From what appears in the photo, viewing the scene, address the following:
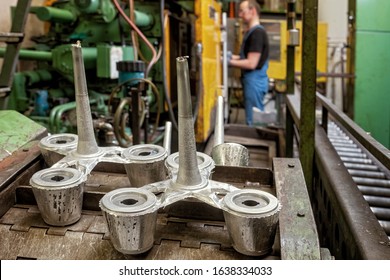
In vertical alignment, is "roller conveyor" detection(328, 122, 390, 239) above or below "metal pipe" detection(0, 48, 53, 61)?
below

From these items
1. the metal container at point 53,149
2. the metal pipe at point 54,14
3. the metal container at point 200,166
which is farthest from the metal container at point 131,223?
the metal pipe at point 54,14

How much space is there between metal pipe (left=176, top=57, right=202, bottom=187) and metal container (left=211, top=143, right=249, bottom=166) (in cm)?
25

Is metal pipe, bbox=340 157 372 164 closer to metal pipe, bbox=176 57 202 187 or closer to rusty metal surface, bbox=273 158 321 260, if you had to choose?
rusty metal surface, bbox=273 158 321 260

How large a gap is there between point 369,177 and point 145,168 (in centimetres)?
112

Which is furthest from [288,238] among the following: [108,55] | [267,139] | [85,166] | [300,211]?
[267,139]

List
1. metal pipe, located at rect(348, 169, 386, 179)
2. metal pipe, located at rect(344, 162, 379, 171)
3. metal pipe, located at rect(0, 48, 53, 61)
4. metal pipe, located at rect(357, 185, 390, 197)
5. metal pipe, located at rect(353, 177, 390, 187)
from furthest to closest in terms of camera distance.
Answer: metal pipe, located at rect(0, 48, 53, 61), metal pipe, located at rect(344, 162, 379, 171), metal pipe, located at rect(348, 169, 386, 179), metal pipe, located at rect(353, 177, 390, 187), metal pipe, located at rect(357, 185, 390, 197)

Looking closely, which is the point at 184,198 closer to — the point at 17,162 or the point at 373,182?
the point at 17,162

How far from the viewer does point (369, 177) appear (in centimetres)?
160

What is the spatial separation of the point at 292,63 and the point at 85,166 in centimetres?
221

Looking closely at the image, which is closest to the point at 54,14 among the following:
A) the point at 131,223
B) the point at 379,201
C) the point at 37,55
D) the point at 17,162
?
the point at 37,55

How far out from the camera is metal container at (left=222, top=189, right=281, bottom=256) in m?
0.61

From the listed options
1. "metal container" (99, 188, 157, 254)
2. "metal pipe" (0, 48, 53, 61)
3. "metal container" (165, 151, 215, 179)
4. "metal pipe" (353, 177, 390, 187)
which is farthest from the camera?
"metal pipe" (0, 48, 53, 61)

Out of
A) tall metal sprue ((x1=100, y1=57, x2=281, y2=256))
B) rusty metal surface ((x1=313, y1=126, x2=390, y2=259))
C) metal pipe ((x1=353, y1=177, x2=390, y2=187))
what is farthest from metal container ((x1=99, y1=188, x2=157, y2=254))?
metal pipe ((x1=353, y1=177, x2=390, y2=187))

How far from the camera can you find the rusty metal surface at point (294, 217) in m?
0.61
